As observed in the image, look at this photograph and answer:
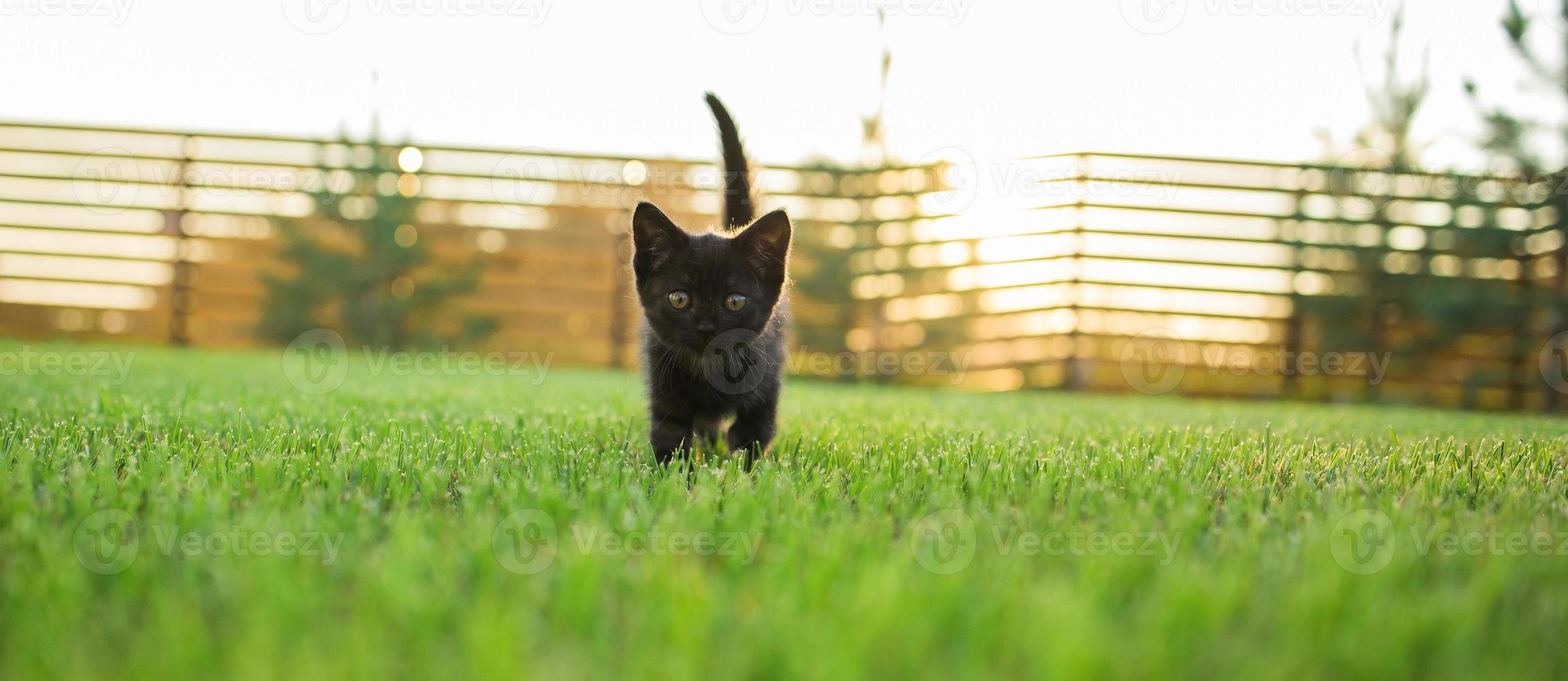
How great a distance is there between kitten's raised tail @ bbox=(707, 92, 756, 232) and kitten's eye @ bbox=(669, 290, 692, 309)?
2.22ft

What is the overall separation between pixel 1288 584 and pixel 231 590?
1439 mm

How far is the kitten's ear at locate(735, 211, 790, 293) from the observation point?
2.38 meters

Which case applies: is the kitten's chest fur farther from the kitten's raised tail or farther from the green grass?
the kitten's raised tail

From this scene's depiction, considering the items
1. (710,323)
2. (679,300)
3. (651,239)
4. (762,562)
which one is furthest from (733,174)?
(762,562)

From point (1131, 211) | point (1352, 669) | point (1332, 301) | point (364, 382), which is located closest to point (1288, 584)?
point (1352, 669)

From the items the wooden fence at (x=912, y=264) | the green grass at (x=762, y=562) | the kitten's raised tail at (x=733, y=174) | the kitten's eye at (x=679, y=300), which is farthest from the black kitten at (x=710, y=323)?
the wooden fence at (x=912, y=264)

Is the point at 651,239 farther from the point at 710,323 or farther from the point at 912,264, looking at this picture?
the point at 912,264

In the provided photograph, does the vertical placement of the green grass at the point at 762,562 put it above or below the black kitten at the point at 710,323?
below

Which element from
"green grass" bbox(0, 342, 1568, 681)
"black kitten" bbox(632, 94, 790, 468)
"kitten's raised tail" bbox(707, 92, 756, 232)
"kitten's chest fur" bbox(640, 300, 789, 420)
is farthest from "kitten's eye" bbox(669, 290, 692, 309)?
"kitten's raised tail" bbox(707, 92, 756, 232)

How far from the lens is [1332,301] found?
7.48 meters

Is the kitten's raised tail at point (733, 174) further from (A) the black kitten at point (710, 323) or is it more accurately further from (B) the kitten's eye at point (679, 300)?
(B) the kitten's eye at point (679, 300)

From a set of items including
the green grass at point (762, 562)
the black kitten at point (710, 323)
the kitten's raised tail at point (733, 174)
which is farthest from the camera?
the kitten's raised tail at point (733, 174)

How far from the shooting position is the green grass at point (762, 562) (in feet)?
2.71

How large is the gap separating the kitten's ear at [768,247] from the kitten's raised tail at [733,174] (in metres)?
0.51
